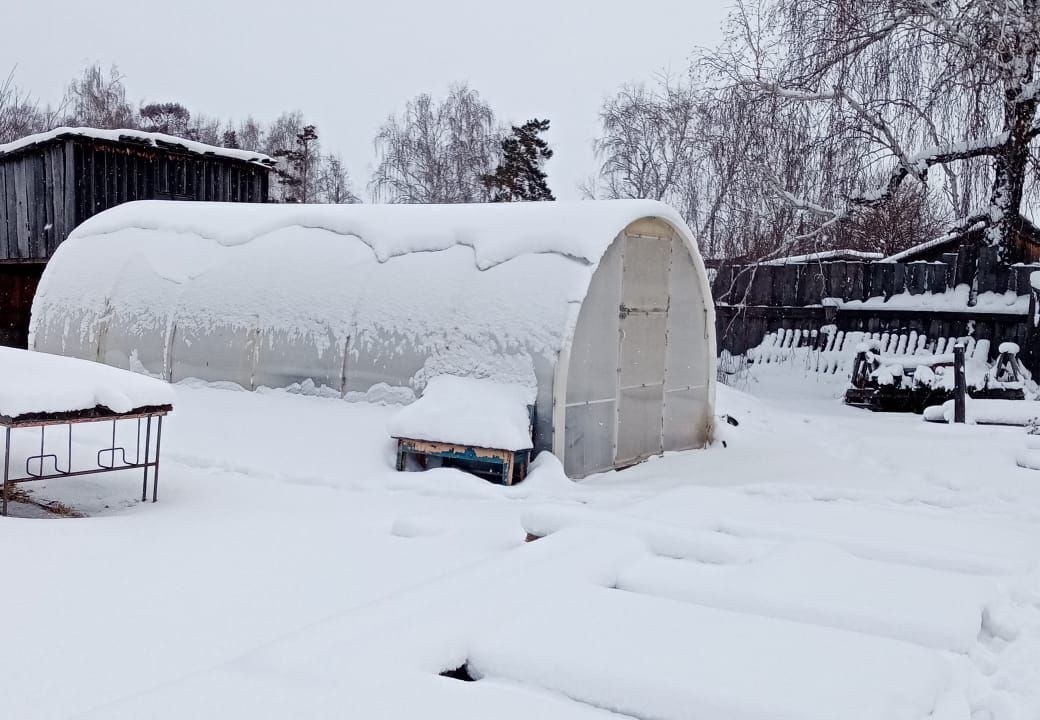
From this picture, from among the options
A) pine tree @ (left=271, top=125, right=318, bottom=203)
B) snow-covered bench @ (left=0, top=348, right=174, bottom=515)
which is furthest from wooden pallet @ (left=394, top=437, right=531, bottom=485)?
pine tree @ (left=271, top=125, right=318, bottom=203)

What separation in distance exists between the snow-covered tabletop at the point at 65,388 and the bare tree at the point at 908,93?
10.3m

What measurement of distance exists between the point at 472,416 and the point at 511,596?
3535 millimetres

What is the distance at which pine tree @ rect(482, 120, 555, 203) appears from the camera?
27094 millimetres

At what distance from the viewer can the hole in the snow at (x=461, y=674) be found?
11.0 feet

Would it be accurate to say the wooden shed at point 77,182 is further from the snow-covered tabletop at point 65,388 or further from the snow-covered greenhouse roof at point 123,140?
the snow-covered tabletop at point 65,388

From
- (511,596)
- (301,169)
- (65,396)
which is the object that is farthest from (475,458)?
(301,169)

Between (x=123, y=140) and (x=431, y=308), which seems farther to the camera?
(x=123, y=140)

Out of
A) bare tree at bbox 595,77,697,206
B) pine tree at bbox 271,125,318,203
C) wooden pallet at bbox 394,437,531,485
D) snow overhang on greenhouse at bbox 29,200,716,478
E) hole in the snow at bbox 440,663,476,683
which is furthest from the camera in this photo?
pine tree at bbox 271,125,318,203

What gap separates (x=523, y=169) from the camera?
27.4 metres

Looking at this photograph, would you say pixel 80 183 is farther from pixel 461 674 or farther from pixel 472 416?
pixel 461 674

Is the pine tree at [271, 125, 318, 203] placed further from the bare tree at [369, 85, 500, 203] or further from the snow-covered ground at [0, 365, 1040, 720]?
the snow-covered ground at [0, 365, 1040, 720]

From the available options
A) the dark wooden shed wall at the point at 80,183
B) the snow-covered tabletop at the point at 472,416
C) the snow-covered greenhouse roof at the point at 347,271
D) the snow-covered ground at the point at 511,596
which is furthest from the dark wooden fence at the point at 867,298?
the dark wooden shed wall at the point at 80,183

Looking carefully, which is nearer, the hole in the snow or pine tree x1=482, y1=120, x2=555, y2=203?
the hole in the snow

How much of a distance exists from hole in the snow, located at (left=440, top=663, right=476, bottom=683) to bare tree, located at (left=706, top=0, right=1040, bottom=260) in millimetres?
11327
